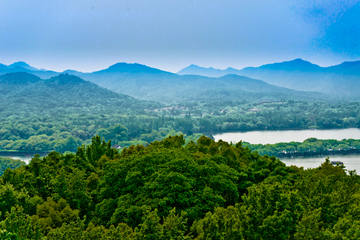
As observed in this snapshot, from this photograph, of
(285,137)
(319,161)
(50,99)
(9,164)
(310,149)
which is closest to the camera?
(9,164)

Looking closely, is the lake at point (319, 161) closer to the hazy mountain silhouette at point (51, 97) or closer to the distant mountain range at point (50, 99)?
the distant mountain range at point (50, 99)

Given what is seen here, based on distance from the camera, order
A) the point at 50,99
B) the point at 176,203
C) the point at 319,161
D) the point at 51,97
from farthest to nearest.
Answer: the point at 51,97 → the point at 50,99 → the point at 319,161 → the point at 176,203

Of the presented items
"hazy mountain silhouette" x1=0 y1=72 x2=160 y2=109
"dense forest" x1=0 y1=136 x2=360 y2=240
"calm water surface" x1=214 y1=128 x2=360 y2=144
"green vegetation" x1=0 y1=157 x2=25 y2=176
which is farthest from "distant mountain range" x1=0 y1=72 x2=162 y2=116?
"dense forest" x1=0 y1=136 x2=360 y2=240

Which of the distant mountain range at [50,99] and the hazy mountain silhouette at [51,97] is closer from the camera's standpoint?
the distant mountain range at [50,99]

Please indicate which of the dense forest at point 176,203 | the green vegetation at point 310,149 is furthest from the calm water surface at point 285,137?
the dense forest at point 176,203

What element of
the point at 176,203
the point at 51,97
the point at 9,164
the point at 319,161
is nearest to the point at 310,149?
the point at 319,161

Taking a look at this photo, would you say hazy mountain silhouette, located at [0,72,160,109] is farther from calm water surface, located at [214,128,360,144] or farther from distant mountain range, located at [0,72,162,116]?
calm water surface, located at [214,128,360,144]

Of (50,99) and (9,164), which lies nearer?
(9,164)

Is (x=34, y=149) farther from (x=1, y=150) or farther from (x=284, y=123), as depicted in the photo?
(x=284, y=123)

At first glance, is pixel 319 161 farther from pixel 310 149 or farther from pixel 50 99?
pixel 50 99
